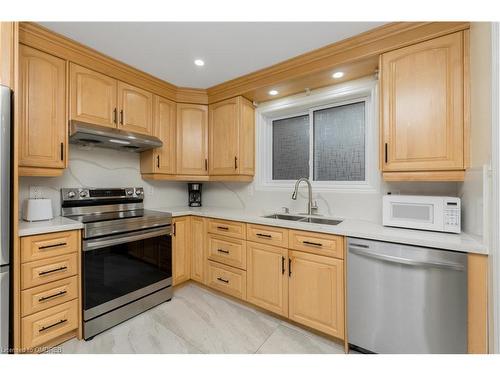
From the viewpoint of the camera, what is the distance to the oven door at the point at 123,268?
1.67 meters

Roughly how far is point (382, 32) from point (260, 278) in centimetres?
210

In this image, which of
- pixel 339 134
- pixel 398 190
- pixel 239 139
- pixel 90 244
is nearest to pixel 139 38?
pixel 239 139

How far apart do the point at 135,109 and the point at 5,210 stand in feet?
4.44

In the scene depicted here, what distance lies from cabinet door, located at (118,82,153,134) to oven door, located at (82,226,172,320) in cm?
104

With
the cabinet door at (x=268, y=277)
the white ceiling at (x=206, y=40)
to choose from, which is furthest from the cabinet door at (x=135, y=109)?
the cabinet door at (x=268, y=277)

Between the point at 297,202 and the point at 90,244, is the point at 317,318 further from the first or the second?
the point at 90,244

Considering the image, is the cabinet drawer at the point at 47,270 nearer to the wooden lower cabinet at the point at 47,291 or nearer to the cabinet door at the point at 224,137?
the wooden lower cabinet at the point at 47,291

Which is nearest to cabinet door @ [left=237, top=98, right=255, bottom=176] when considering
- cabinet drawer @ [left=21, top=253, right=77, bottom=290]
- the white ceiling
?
the white ceiling

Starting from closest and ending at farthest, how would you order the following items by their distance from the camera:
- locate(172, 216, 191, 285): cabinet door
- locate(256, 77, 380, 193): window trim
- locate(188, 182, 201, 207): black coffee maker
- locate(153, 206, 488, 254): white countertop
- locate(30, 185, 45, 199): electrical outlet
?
locate(153, 206, 488, 254): white countertop → locate(30, 185, 45, 199): electrical outlet → locate(256, 77, 380, 193): window trim → locate(172, 216, 191, 285): cabinet door → locate(188, 182, 201, 207): black coffee maker

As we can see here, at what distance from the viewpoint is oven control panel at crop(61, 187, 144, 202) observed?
2.05 metres

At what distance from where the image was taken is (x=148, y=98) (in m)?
2.33

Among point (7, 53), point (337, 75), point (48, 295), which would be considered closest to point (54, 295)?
point (48, 295)

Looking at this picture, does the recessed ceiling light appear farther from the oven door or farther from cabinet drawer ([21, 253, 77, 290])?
cabinet drawer ([21, 253, 77, 290])

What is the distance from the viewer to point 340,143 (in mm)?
2242
